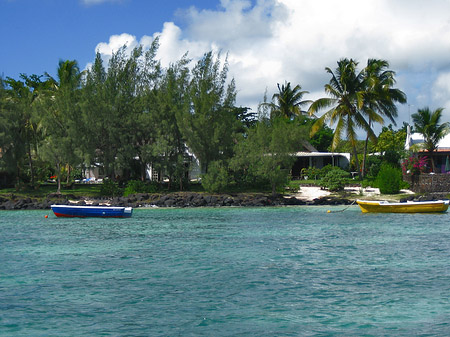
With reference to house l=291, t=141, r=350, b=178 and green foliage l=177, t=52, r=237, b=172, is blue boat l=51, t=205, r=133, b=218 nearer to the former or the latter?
green foliage l=177, t=52, r=237, b=172

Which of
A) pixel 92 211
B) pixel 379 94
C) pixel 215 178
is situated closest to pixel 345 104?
pixel 379 94

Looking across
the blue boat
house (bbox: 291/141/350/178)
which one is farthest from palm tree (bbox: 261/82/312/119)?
the blue boat

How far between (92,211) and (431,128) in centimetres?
2977

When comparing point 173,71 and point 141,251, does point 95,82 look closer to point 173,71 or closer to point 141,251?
point 173,71

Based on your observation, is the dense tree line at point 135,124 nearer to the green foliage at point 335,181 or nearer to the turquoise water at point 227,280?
the green foliage at point 335,181

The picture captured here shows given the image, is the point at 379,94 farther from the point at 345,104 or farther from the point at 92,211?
the point at 92,211

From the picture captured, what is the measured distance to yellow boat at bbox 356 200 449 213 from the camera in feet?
108

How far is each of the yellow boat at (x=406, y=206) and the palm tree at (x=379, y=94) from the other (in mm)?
14908

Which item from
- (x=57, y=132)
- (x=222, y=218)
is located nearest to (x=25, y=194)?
(x=57, y=132)

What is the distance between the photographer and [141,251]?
20.2 metres

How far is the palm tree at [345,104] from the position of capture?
1903 inches

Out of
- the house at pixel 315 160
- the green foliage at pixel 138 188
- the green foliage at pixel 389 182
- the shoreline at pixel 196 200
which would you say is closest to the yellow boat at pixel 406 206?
the shoreline at pixel 196 200

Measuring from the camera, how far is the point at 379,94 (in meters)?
48.3

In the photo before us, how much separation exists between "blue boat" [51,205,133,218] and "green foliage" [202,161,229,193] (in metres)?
10.8
